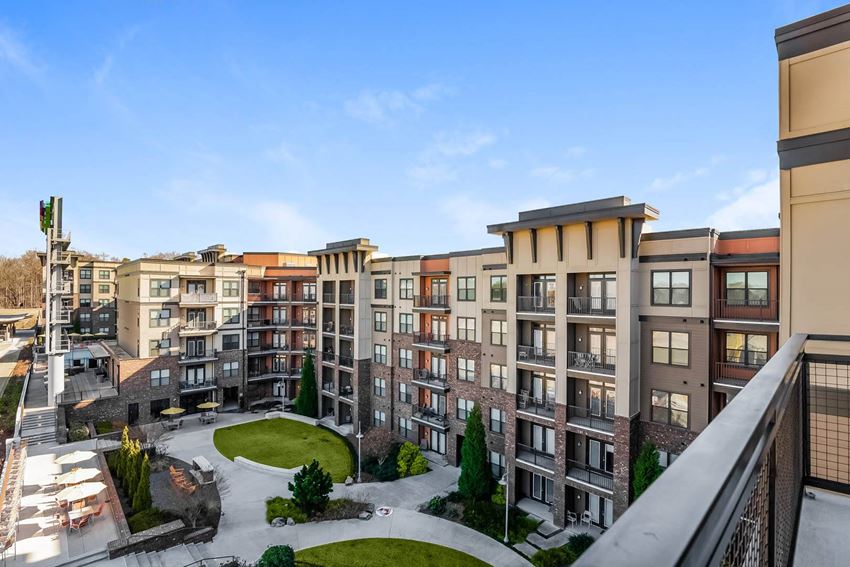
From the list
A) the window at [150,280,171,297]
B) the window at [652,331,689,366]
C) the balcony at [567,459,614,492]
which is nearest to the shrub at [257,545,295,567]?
the balcony at [567,459,614,492]

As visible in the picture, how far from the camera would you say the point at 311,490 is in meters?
19.6

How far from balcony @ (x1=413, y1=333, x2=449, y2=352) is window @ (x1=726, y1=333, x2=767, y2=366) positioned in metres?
13.2

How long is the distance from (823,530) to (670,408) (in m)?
14.9

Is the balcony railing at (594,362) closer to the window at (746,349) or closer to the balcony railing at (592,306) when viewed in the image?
the balcony railing at (592,306)

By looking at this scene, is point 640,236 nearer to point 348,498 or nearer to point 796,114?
point 796,114

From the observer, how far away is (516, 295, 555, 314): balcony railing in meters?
20.8

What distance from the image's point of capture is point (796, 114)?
5.49 m

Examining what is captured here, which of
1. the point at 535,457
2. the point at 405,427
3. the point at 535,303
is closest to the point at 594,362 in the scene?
the point at 535,303

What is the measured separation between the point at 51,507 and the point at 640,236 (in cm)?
2636

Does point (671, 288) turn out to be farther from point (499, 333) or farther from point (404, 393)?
point (404, 393)

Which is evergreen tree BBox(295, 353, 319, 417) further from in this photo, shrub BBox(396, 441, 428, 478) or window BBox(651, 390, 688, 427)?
window BBox(651, 390, 688, 427)

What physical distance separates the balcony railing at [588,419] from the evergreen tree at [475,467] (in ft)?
14.1

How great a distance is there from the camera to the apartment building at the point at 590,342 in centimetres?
1688

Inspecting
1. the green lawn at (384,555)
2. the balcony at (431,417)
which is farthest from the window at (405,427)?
the green lawn at (384,555)
